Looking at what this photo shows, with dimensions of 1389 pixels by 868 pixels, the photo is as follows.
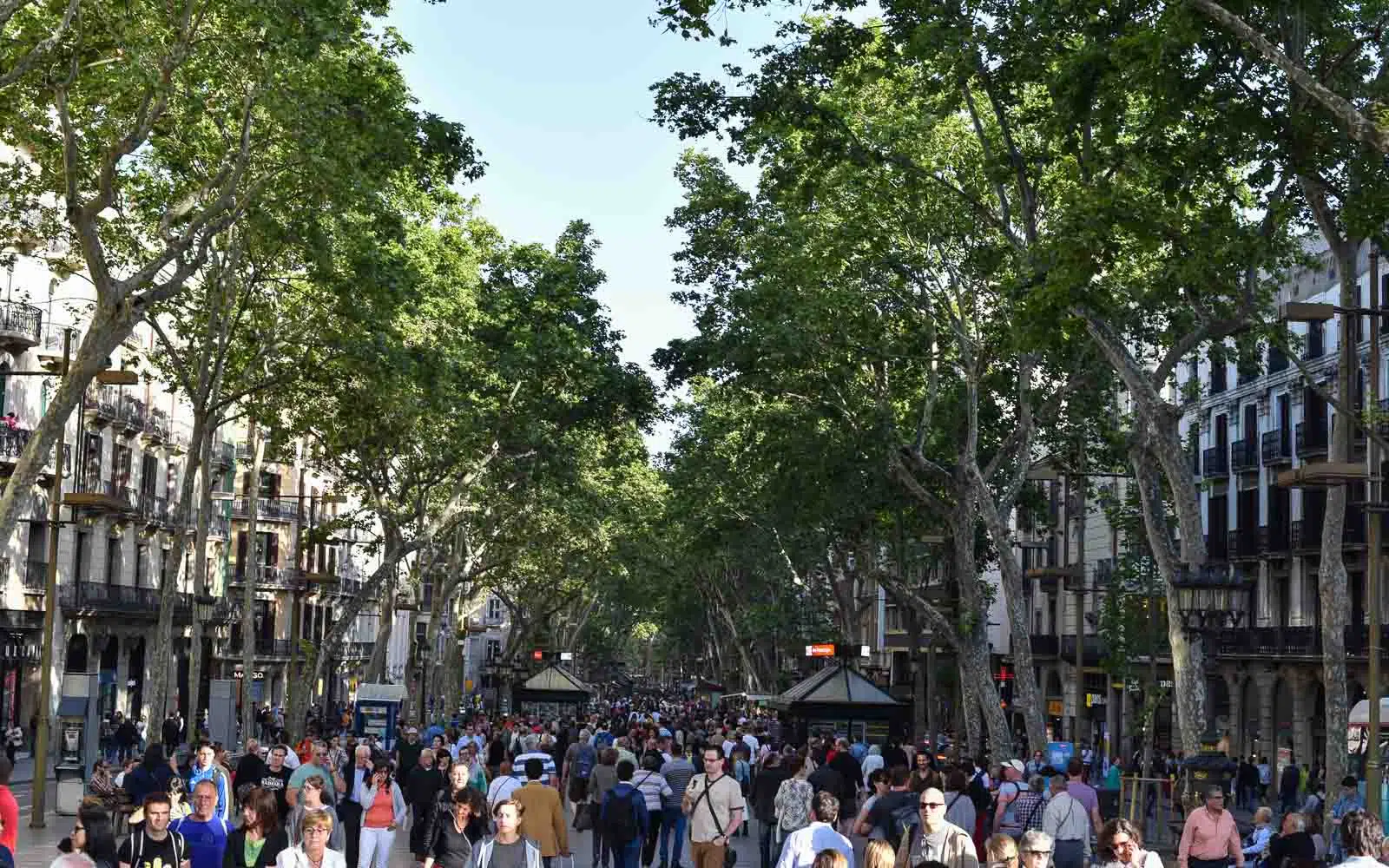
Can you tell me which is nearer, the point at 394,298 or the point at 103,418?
the point at 394,298

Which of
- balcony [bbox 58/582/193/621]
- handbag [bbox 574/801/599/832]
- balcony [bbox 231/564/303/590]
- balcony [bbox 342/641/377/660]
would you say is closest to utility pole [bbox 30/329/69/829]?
handbag [bbox 574/801/599/832]

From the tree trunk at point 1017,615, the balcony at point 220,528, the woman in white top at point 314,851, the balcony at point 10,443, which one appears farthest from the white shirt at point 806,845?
the balcony at point 220,528

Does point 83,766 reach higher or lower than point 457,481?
lower

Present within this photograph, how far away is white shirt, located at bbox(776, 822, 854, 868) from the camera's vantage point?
13133mm

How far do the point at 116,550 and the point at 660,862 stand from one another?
135ft

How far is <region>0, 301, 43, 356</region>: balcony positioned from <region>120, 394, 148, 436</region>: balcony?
7761 millimetres

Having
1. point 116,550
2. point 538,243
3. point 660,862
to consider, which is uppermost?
point 538,243

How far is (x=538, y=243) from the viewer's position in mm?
46219

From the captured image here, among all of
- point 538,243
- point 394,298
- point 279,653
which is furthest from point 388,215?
point 279,653

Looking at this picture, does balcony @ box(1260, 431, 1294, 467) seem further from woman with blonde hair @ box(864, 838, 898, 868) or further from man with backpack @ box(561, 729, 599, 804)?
woman with blonde hair @ box(864, 838, 898, 868)

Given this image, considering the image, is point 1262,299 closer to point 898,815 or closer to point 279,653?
point 898,815

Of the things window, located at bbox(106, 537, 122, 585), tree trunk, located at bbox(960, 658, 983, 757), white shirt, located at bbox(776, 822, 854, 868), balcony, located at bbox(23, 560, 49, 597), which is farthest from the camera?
window, located at bbox(106, 537, 122, 585)

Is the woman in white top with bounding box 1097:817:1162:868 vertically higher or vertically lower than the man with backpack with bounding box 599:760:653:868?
higher

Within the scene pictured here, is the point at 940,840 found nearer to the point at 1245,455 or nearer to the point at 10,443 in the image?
the point at 10,443
